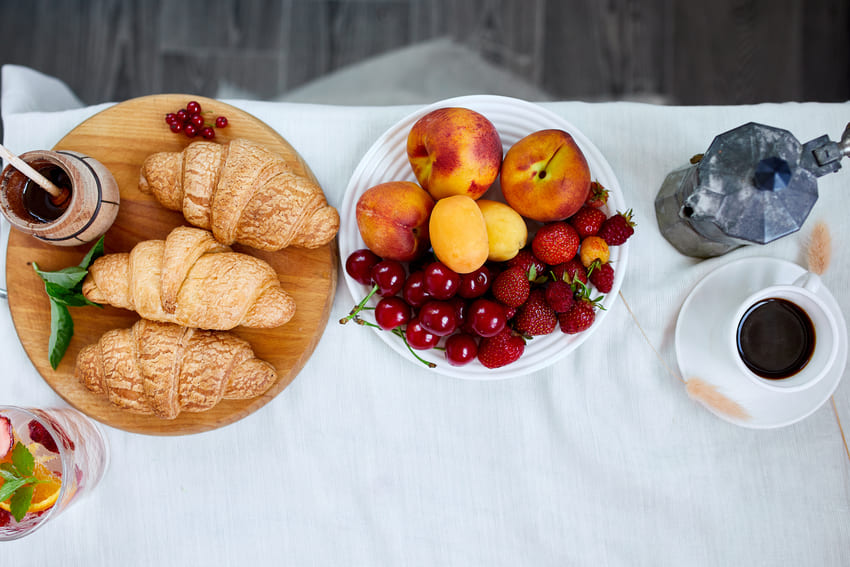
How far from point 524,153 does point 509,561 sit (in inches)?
26.9

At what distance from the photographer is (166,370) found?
0.79 m

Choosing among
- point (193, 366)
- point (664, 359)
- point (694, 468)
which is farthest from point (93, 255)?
point (694, 468)

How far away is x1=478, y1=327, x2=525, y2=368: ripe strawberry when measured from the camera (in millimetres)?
796

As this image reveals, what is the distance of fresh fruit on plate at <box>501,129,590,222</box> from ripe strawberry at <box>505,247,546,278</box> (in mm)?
60

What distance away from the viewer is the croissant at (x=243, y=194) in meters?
0.80

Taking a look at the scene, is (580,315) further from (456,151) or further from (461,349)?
(456,151)

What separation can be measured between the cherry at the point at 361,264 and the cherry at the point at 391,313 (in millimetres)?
52

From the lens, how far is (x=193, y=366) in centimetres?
80

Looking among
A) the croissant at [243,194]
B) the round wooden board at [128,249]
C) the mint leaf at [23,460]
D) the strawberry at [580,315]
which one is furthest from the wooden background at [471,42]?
the mint leaf at [23,460]

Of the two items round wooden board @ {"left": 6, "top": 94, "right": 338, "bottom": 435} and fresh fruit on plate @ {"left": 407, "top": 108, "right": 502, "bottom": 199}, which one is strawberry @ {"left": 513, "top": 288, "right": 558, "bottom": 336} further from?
round wooden board @ {"left": 6, "top": 94, "right": 338, "bottom": 435}

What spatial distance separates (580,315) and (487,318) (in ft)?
0.45

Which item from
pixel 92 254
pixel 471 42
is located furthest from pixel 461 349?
pixel 471 42

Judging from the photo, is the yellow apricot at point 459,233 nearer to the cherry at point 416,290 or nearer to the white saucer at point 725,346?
the cherry at point 416,290

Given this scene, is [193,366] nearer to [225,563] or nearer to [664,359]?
[225,563]
